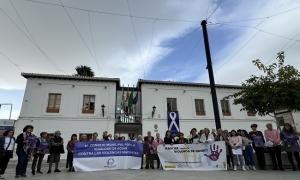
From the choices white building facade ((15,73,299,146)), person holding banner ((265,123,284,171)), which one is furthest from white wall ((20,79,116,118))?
person holding banner ((265,123,284,171))

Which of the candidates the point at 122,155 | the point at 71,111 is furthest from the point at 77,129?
the point at 122,155

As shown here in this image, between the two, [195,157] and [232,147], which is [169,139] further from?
[232,147]

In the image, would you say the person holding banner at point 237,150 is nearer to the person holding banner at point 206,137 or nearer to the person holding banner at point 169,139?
the person holding banner at point 206,137

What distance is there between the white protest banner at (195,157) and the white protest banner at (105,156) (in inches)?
52.5

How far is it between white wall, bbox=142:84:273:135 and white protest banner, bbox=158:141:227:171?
1195 cm

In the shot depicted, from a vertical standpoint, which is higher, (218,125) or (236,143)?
(218,125)

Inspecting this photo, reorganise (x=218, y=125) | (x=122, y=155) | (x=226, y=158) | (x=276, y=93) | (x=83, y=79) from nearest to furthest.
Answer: (x=226, y=158)
(x=122, y=155)
(x=218, y=125)
(x=276, y=93)
(x=83, y=79)

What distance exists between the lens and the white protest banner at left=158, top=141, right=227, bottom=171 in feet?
25.7

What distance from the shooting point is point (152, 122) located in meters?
20.6

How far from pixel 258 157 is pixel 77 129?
52.5 ft

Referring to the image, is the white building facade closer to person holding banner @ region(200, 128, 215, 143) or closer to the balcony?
the balcony

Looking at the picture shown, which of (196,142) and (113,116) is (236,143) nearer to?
(196,142)

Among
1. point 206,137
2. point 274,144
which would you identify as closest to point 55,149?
point 206,137

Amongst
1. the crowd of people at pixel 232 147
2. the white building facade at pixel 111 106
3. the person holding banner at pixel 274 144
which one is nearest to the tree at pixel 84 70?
the white building facade at pixel 111 106
